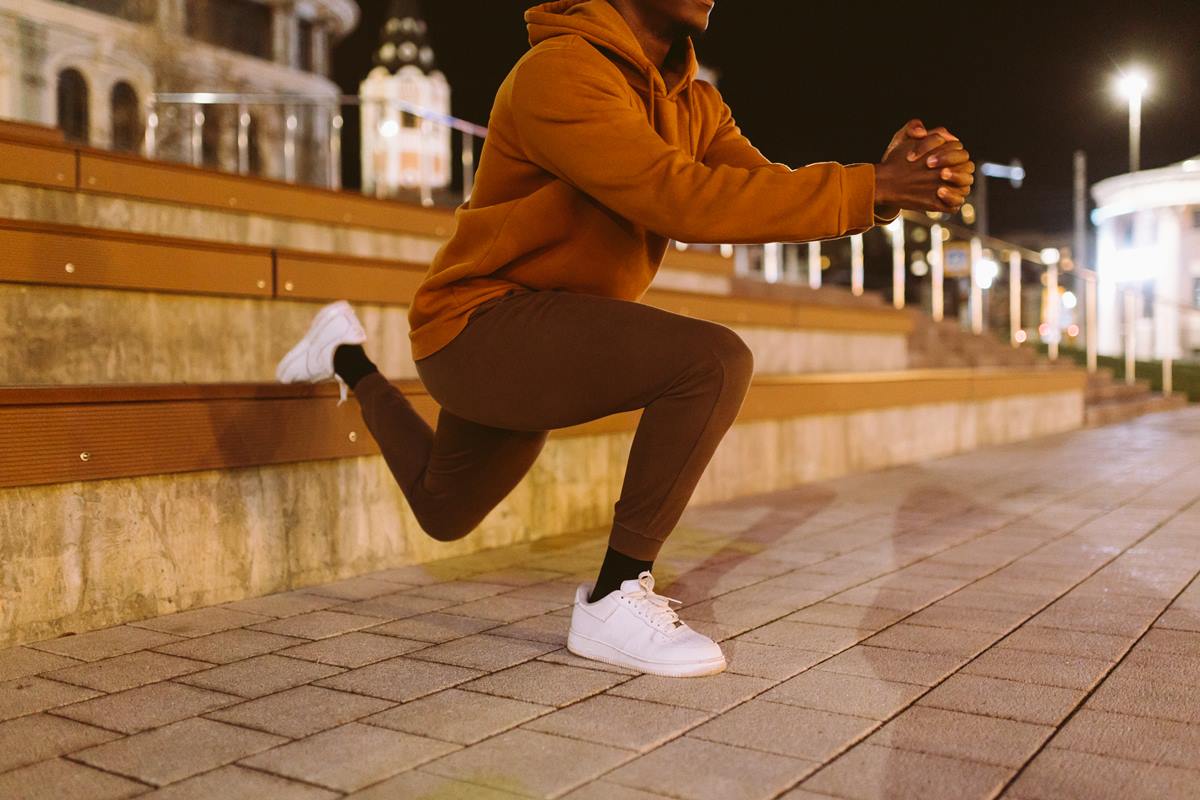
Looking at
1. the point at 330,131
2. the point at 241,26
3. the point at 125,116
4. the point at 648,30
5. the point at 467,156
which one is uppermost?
the point at 241,26

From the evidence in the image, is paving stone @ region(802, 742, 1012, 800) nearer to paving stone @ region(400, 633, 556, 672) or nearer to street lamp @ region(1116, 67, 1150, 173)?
paving stone @ region(400, 633, 556, 672)

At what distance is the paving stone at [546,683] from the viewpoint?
2127mm

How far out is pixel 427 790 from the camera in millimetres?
1633

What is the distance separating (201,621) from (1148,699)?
2162 mm

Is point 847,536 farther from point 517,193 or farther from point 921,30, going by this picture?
point 921,30

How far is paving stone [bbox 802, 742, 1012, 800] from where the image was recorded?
161cm

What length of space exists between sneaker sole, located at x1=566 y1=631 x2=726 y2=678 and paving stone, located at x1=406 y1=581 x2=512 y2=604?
0.73 metres

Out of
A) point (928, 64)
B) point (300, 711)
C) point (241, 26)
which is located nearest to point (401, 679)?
point (300, 711)

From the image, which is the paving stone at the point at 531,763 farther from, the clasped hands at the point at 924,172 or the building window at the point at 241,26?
the building window at the point at 241,26

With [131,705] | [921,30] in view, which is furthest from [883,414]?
[921,30]

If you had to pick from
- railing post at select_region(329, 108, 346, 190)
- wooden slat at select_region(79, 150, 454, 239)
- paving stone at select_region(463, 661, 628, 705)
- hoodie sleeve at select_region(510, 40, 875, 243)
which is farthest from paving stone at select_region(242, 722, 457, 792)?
railing post at select_region(329, 108, 346, 190)

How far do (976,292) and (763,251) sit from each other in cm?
222

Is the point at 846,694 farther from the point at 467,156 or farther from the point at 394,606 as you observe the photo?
the point at 467,156

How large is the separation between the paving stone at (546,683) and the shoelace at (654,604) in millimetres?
143
